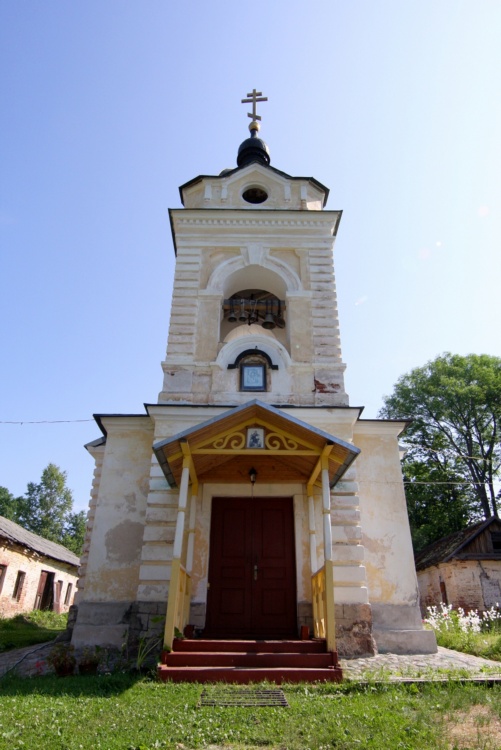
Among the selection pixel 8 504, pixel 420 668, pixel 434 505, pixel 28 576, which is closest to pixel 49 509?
pixel 8 504

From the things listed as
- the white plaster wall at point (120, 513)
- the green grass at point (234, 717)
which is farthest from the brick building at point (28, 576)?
the green grass at point (234, 717)

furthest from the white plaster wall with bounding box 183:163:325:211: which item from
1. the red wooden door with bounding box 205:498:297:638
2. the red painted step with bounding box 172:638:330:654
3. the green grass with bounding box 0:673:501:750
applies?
the green grass with bounding box 0:673:501:750

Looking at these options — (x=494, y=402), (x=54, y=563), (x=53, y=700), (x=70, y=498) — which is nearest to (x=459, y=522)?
(x=494, y=402)

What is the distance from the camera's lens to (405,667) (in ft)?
22.0

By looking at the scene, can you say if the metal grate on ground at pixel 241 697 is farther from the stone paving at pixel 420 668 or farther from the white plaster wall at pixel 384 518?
the white plaster wall at pixel 384 518

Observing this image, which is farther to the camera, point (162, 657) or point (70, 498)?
point (70, 498)

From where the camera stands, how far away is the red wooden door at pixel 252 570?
27.3 feet

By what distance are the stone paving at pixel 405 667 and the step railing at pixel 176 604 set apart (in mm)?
2023

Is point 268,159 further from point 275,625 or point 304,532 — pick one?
point 275,625

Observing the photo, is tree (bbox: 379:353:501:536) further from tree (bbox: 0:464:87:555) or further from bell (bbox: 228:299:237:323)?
tree (bbox: 0:464:87:555)

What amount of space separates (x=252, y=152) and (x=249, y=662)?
45.7 ft

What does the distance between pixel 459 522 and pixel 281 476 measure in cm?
2036

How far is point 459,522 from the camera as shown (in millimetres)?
25828

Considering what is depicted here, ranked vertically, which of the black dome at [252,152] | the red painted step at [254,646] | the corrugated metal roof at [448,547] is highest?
the black dome at [252,152]
